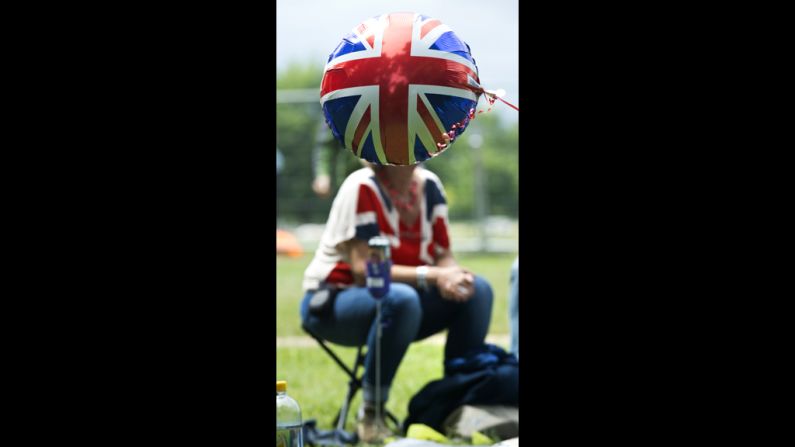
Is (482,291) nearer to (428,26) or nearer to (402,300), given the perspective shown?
(402,300)

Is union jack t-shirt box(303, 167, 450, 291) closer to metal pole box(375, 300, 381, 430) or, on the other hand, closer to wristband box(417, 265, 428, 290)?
wristband box(417, 265, 428, 290)

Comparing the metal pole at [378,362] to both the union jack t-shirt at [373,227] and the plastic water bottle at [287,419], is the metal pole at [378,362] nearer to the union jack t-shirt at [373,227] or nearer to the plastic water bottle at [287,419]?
the union jack t-shirt at [373,227]

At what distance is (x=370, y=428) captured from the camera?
11.6 feet

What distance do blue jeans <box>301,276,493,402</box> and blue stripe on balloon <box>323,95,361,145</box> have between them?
4.06 ft

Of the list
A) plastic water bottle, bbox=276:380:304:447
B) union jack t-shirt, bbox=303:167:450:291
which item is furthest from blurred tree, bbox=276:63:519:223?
plastic water bottle, bbox=276:380:304:447

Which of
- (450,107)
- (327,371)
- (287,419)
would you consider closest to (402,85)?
(450,107)

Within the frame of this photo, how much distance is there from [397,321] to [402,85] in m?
1.48

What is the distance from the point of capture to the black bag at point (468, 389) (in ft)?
11.7

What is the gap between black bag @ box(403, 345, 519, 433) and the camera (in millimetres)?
3562

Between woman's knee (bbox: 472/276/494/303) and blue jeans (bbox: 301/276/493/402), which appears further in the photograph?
woman's knee (bbox: 472/276/494/303)

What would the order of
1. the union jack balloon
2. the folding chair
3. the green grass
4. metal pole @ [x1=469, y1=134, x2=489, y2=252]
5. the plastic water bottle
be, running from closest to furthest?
the union jack balloon, the plastic water bottle, the folding chair, the green grass, metal pole @ [x1=469, y1=134, x2=489, y2=252]

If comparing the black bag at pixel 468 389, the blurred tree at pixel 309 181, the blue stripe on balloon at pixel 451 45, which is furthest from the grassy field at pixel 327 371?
the blurred tree at pixel 309 181

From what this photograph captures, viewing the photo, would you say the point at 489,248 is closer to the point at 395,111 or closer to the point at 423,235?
the point at 423,235

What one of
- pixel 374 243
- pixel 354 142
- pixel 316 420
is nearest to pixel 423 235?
pixel 374 243
